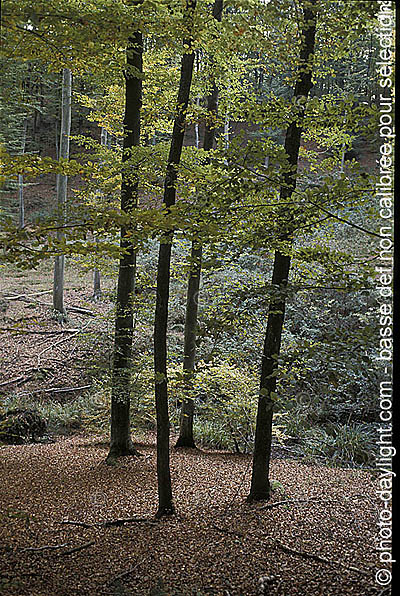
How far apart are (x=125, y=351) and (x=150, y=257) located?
10654 millimetres

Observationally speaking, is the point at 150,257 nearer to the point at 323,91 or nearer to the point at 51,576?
the point at 51,576

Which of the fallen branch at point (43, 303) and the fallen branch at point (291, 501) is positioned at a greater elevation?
the fallen branch at point (43, 303)

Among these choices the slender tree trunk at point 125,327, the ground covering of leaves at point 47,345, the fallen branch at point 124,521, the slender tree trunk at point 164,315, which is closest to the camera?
the slender tree trunk at point 164,315

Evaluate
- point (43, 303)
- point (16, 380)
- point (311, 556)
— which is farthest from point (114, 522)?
point (43, 303)

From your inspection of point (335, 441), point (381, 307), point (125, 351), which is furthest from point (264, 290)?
point (335, 441)

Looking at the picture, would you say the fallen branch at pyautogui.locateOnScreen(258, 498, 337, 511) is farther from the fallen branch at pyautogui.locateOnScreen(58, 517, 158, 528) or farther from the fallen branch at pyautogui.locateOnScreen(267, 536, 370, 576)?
the fallen branch at pyautogui.locateOnScreen(58, 517, 158, 528)

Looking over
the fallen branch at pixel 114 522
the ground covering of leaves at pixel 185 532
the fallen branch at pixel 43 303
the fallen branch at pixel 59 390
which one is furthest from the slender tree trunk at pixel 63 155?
the fallen branch at pixel 114 522

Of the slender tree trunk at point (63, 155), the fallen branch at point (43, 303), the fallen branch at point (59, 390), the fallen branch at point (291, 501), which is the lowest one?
the fallen branch at point (59, 390)

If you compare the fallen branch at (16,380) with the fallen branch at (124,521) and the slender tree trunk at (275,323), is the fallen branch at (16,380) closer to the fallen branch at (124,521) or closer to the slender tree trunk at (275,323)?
the fallen branch at (124,521)

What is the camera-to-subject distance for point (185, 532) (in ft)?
16.5

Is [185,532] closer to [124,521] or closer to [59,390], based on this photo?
[124,521]

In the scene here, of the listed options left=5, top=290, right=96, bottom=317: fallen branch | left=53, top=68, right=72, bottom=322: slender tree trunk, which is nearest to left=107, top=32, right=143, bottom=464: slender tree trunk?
left=53, top=68, right=72, bottom=322: slender tree trunk

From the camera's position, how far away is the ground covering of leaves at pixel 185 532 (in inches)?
156

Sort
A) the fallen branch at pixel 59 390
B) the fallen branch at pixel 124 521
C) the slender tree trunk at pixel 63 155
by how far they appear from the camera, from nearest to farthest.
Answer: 1. the fallen branch at pixel 124 521
2. the fallen branch at pixel 59 390
3. the slender tree trunk at pixel 63 155
